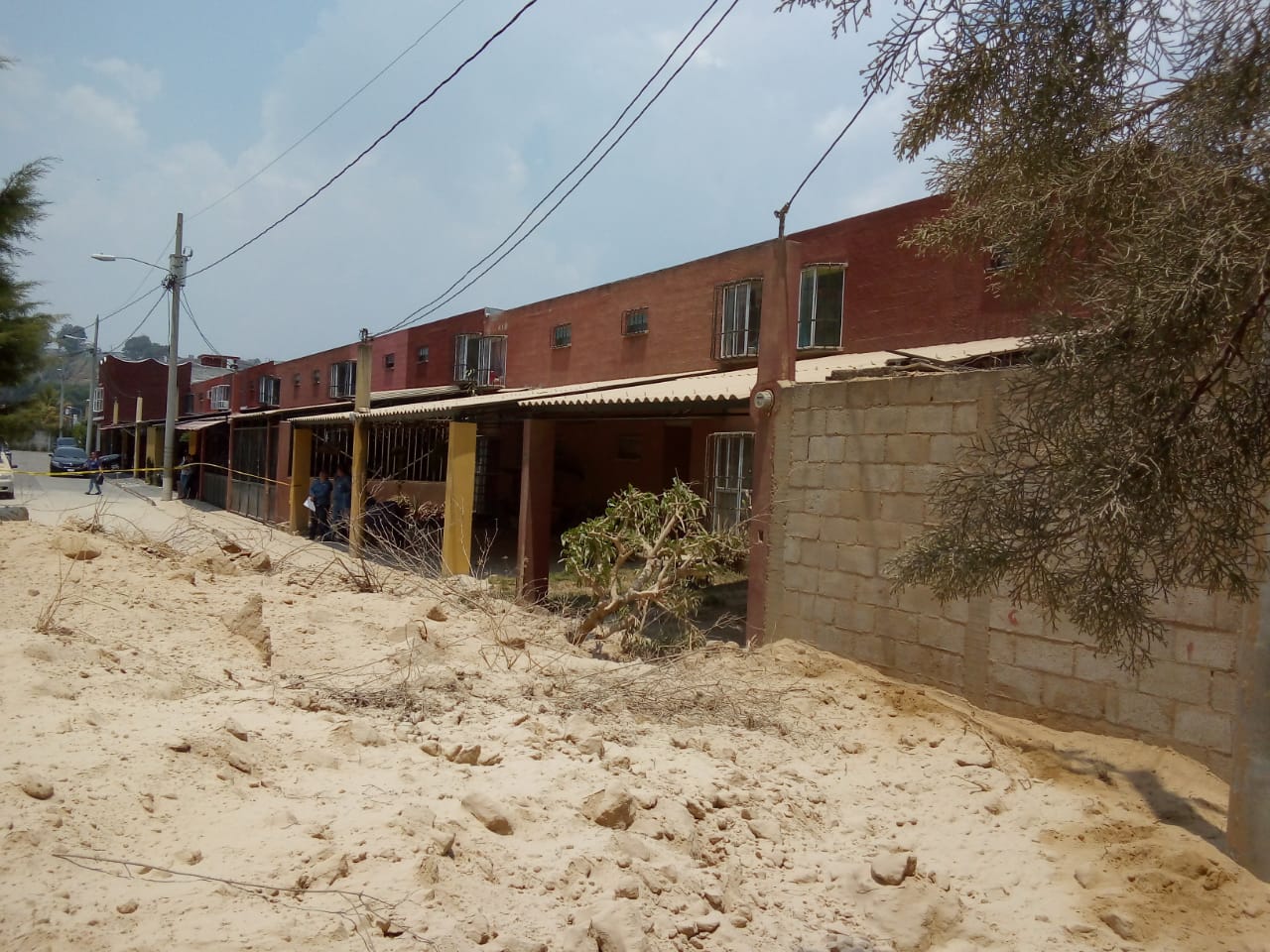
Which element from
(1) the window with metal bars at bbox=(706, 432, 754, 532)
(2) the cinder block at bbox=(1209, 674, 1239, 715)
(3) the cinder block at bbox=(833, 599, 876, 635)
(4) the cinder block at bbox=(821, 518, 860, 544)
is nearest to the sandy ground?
(2) the cinder block at bbox=(1209, 674, 1239, 715)

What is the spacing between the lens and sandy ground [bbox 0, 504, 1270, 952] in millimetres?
3127

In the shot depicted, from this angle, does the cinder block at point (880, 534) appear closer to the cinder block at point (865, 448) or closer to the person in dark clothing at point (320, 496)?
the cinder block at point (865, 448)

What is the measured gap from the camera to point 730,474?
10852 millimetres

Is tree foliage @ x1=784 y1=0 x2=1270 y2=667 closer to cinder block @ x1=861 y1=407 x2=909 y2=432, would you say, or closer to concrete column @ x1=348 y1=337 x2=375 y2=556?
cinder block @ x1=861 y1=407 x2=909 y2=432

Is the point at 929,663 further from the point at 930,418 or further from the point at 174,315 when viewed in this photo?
Answer: the point at 174,315

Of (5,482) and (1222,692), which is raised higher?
(5,482)

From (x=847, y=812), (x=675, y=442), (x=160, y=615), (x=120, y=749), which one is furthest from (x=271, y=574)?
(x=675, y=442)

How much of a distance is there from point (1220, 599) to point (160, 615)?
6.56m

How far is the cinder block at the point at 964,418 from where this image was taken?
6.16 m

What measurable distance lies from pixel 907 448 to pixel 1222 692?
2.51m

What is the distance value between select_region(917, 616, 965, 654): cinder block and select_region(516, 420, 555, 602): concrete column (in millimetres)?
6161

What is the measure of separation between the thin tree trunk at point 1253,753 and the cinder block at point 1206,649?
0.90 metres

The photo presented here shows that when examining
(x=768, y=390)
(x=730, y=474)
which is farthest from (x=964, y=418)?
(x=730, y=474)

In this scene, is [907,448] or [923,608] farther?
[907,448]
